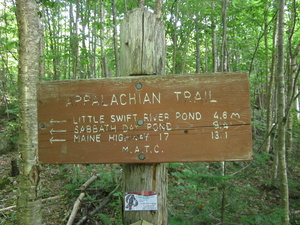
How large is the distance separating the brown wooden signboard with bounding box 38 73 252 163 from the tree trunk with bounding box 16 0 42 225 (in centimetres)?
11

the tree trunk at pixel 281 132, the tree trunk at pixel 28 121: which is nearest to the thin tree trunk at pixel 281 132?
the tree trunk at pixel 281 132

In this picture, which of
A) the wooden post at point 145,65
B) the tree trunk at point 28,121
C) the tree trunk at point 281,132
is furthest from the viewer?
the tree trunk at point 281,132

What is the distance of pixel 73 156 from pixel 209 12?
7.82 metres

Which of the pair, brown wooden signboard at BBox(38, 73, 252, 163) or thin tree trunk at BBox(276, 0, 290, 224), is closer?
brown wooden signboard at BBox(38, 73, 252, 163)

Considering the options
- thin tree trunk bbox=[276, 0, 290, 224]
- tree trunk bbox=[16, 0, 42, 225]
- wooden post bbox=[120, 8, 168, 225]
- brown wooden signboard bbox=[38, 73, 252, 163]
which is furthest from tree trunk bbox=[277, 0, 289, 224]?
tree trunk bbox=[16, 0, 42, 225]

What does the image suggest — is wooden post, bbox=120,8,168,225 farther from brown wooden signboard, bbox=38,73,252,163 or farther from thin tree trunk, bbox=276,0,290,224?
thin tree trunk, bbox=276,0,290,224

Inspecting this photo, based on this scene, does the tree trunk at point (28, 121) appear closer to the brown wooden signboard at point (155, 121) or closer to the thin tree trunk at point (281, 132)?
the brown wooden signboard at point (155, 121)

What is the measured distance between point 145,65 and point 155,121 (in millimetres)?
420

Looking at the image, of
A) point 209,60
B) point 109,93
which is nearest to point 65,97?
point 109,93

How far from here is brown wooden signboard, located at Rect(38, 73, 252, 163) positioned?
1.36 m

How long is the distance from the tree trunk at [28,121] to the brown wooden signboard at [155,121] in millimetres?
110

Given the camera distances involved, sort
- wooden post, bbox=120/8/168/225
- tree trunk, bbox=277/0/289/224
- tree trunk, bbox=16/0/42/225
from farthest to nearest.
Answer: tree trunk, bbox=277/0/289/224
wooden post, bbox=120/8/168/225
tree trunk, bbox=16/0/42/225

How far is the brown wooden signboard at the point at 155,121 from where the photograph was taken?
4.46 ft

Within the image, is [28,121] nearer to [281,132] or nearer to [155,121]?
[155,121]
